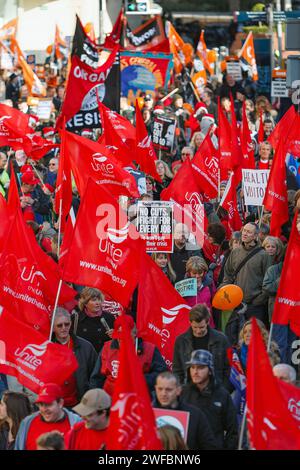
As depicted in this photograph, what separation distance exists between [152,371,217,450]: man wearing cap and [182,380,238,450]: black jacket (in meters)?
0.37

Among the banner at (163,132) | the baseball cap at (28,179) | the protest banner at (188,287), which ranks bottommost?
the banner at (163,132)

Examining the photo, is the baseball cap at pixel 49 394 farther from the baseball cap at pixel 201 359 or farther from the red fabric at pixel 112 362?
the red fabric at pixel 112 362

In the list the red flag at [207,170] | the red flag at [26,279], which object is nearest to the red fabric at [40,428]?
the red flag at [26,279]

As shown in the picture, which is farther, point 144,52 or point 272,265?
point 144,52

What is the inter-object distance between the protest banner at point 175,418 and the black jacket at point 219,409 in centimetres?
47

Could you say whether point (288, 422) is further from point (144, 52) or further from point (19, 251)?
point (144, 52)

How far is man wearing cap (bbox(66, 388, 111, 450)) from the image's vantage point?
8.29 meters

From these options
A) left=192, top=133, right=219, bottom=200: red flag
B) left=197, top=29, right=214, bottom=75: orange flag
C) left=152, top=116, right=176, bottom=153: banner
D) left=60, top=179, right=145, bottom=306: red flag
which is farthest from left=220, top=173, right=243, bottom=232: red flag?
left=197, top=29, right=214, bottom=75: orange flag

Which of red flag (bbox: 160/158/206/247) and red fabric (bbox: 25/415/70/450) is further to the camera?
red flag (bbox: 160/158/206/247)

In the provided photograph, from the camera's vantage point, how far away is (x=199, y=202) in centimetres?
1454

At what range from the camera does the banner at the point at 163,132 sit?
1892 cm

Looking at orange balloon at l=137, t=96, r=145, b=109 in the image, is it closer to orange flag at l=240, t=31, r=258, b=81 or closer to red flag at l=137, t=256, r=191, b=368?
orange flag at l=240, t=31, r=258, b=81
